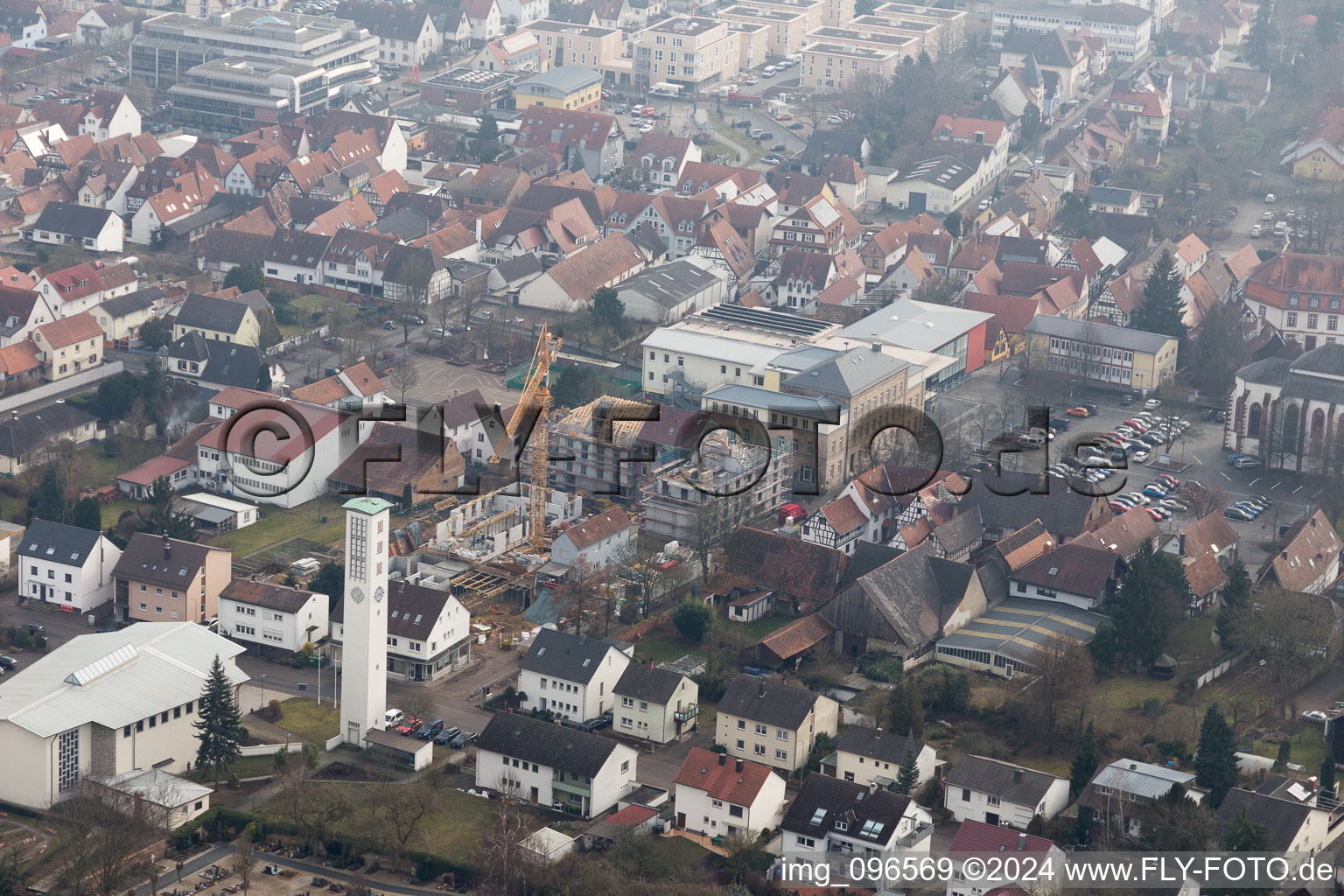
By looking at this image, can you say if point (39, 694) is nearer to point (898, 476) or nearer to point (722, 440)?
point (722, 440)

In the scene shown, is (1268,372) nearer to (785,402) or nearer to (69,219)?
(785,402)

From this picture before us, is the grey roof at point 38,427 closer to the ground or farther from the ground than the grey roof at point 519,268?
closer to the ground

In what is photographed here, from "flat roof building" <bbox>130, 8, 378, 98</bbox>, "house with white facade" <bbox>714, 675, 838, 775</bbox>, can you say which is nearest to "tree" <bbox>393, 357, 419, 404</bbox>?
"house with white facade" <bbox>714, 675, 838, 775</bbox>

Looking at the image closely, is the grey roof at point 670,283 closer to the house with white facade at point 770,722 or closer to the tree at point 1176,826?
the house with white facade at point 770,722

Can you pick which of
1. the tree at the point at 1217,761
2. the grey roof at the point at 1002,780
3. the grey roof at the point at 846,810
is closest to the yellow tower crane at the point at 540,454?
the grey roof at the point at 846,810

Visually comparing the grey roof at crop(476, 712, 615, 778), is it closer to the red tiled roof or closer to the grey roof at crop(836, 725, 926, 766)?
the red tiled roof

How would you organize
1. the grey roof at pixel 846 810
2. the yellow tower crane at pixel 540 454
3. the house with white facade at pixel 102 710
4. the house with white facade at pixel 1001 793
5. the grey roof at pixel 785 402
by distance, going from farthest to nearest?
the grey roof at pixel 785 402 → the yellow tower crane at pixel 540 454 → the house with white facade at pixel 102 710 → the house with white facade at pixel 1001 793 → the grey roof at pixel 846 810

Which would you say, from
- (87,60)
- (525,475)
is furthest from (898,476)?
(87,60)
